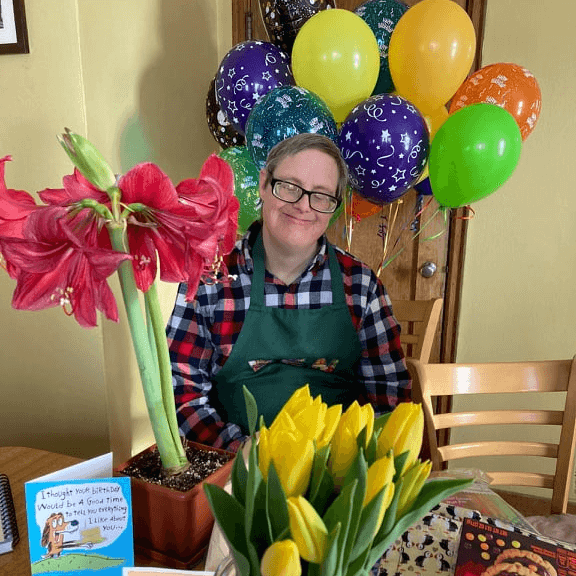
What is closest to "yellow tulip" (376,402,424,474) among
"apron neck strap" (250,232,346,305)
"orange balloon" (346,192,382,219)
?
"apron neck strap" (250,232,346,305)

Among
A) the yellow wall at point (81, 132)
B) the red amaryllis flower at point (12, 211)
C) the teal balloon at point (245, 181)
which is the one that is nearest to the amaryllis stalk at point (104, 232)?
the red amaryllis flower at point (12, 211)

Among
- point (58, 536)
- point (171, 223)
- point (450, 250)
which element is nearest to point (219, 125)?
point (450, 250)

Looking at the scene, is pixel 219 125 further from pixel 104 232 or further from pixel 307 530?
pixel 307 530

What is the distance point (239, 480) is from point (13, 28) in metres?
1.26

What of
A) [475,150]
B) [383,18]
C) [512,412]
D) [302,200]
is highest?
[383,18]

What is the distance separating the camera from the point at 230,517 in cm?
39

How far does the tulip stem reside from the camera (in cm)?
61

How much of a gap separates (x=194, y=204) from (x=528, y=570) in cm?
56

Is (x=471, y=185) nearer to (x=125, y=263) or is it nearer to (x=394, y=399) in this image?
(x=394, y=399)

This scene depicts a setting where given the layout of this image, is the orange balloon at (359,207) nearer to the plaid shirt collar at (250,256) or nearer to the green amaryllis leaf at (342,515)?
the plaid shirt collar at (250,256)

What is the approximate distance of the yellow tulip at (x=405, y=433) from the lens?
14.8 inches

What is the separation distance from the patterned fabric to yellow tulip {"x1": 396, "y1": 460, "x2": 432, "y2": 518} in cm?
77

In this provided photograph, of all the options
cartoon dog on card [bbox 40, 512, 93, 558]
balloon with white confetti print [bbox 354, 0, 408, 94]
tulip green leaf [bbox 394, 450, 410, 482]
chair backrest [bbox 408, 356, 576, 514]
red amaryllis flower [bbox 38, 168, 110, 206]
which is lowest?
chair backrest [bbox 408, 356, 576, 514]

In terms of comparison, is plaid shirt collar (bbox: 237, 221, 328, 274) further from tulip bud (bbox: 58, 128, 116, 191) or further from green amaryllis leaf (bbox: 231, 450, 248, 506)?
green amaryllis leaf (bbox: 231, 450, 248, 506)
